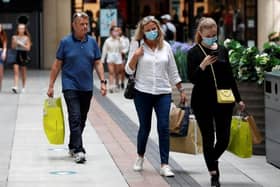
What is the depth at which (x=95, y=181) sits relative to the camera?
9352mm

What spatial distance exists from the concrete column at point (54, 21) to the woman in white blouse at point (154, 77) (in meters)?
18.7

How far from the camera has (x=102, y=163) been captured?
34.7ft

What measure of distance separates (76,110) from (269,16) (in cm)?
1850

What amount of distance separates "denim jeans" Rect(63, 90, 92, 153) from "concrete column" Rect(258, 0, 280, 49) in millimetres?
17997

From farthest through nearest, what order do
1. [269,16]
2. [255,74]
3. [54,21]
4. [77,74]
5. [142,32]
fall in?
[54,21], [269,16], [255,74], [77,74], [142,32]

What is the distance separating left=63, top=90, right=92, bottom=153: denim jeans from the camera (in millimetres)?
10539

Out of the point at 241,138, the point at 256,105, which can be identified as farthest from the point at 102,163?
the point at 256,105

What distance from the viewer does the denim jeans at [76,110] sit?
10.5 metres

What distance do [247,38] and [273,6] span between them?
4.65ft

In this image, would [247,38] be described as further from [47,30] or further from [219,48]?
[219,48]

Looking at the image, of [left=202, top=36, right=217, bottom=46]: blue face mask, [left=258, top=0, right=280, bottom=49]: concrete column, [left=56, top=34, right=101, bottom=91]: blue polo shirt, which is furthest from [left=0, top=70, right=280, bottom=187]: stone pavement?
[left=258, top=0, right=280, bottom=49]: concrete column

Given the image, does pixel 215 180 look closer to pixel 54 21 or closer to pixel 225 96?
pixel 225 96

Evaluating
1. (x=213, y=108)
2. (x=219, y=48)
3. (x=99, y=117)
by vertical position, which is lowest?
(x=99, y=117)

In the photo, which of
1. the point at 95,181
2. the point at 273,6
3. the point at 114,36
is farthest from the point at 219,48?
the point at 273,6
